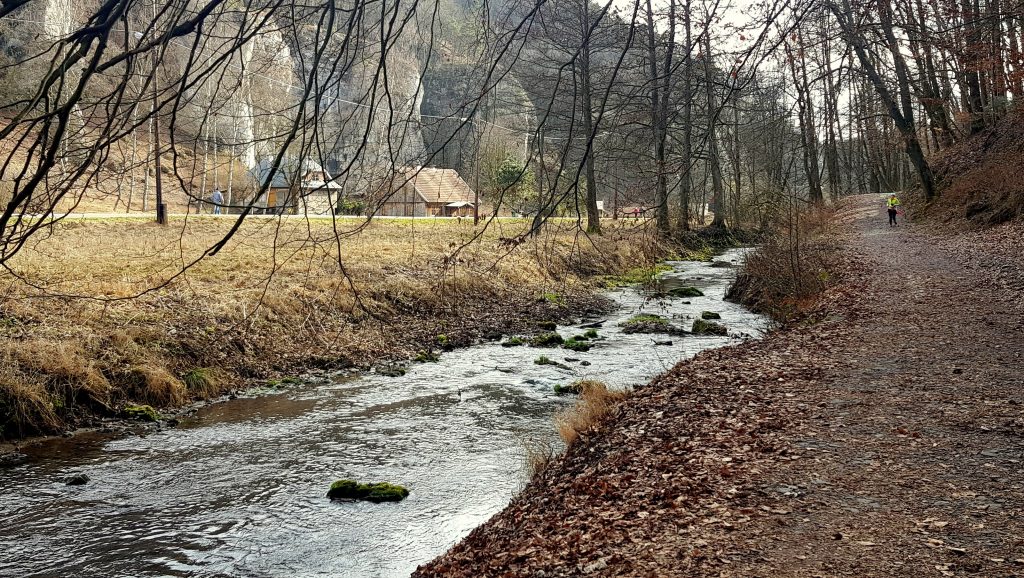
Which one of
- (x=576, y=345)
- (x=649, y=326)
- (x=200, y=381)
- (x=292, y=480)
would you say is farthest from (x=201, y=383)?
(x=649, y=326)

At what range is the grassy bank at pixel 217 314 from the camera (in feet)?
31.0

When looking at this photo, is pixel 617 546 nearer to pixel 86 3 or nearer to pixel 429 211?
pixel 86 3

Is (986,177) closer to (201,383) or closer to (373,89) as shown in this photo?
(201,383)

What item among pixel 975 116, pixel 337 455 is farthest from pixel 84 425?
pixel 975 116

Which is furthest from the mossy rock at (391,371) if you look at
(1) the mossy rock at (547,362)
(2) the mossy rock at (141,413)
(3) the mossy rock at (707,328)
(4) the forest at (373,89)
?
(4) the forest at (373,89)

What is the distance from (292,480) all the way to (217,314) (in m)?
5.70

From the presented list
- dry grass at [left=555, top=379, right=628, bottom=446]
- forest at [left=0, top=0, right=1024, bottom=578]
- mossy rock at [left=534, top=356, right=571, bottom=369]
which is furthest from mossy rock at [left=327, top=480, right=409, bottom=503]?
mossy rock at [left=534, top=356, right=571, bottom=369]

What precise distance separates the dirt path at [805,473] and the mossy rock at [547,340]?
5.26 metres

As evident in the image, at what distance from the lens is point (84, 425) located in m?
9.39

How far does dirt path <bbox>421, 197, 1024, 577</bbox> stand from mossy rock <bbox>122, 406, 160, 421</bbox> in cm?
564

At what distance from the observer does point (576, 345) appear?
1420cm

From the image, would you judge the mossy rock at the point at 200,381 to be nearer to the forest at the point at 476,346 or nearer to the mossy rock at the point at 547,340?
the forest at the point at 476,346

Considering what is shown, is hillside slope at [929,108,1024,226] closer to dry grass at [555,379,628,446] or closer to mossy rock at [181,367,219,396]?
dry grass at [555,379,628,446]

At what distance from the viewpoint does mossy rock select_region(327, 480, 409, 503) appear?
727cm
